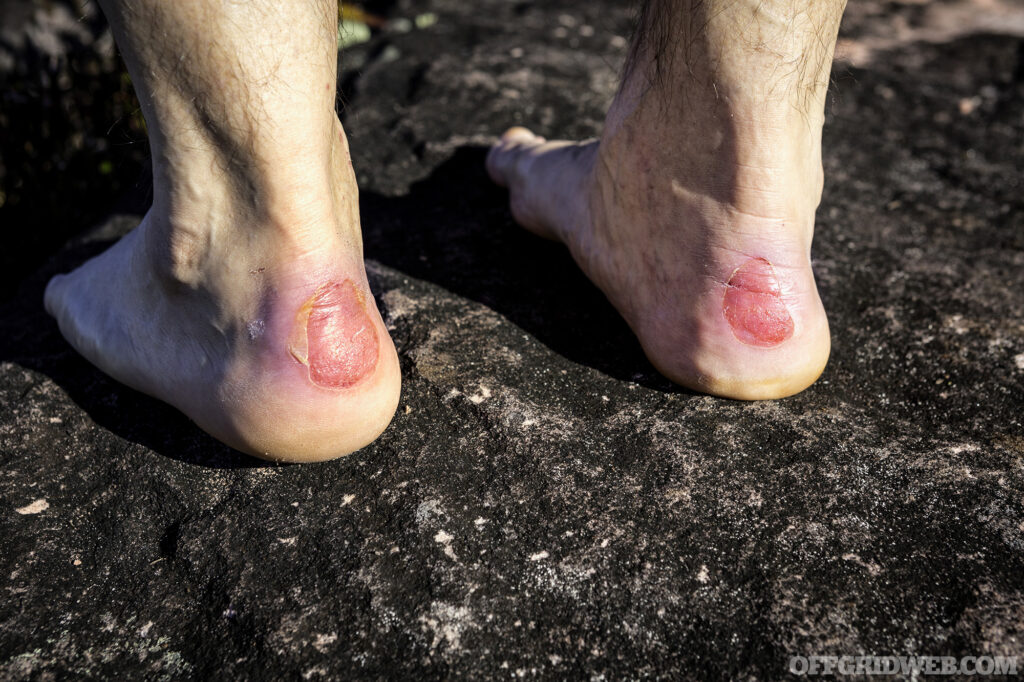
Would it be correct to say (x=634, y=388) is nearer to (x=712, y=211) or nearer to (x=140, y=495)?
(x=712, y=211)

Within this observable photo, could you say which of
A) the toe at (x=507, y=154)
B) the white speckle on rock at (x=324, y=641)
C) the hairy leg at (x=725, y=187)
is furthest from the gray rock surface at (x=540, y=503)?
the toe at (x=507, y=154)

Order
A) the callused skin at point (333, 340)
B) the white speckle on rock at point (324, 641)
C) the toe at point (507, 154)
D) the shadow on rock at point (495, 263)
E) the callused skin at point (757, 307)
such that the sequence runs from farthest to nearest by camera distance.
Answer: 1. the toe at point (507, 154)
2. the shadow on rock at point (495, 263)
3. the callused skin at point (757, 307)
4. the callused skin at point (333, 340)
5. the white speckle on rock at point (324, 641)

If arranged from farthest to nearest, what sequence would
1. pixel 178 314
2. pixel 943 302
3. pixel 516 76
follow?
pixel 516 76 < pixel 943 302 < pixel 178 314

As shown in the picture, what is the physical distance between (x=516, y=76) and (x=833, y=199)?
1.22 m

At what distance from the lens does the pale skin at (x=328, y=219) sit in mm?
1215

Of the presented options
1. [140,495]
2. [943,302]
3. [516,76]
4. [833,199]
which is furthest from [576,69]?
[140,495]

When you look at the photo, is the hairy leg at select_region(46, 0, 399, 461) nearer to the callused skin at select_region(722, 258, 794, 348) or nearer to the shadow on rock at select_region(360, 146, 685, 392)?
the shadow on rock at select_region(360, 146, 685, 392)

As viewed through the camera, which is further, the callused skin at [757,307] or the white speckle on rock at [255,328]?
the callused skin at [757,307]

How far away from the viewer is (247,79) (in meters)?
1.19

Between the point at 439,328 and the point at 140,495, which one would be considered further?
the point at 439,328

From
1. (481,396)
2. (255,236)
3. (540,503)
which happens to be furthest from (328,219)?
(540,503)

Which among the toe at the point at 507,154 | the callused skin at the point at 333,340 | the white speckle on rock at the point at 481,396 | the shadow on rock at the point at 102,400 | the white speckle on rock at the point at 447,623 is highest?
the callused skin at the point at 333,340

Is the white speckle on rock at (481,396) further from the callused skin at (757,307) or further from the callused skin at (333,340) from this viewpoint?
the callused skin at (757,307)

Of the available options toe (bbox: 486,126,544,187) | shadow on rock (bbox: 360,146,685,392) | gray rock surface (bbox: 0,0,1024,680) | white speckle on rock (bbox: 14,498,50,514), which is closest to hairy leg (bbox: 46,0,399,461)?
gray rock surface (bbox: 0,0,1024,680)
